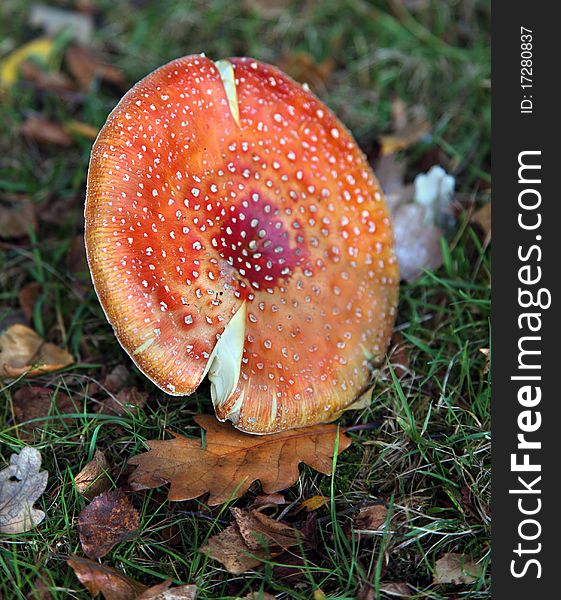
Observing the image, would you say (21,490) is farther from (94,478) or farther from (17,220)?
(17,220)

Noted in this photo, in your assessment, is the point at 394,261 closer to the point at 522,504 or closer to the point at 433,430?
the point at 433,430

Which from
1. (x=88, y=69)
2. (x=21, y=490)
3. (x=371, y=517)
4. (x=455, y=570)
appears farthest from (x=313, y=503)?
(x=88, y=69)

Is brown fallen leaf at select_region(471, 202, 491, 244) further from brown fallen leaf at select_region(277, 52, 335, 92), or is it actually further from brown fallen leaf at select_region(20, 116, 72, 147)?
brown fallen leaf at select_region(20, 116, 72, 147)

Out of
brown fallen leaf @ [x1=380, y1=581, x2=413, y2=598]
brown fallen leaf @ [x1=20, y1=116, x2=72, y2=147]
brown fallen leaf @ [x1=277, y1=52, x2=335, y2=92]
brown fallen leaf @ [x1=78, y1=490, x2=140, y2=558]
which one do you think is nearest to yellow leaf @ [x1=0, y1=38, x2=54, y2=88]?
brown fallen leaf @ [x1=20, y1=116, x2=72, y2=147]

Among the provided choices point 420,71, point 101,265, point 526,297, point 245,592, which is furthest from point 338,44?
point 245,592

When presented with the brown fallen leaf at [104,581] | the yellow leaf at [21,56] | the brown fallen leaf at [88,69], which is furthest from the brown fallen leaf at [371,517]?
the yellow leaf at [21,56]

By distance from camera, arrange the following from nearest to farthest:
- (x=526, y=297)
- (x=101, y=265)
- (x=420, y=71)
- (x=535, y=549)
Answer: (x=101, y=265) → (x=535, y=549) → (x=526, y=297) → (x=420, y=71)
